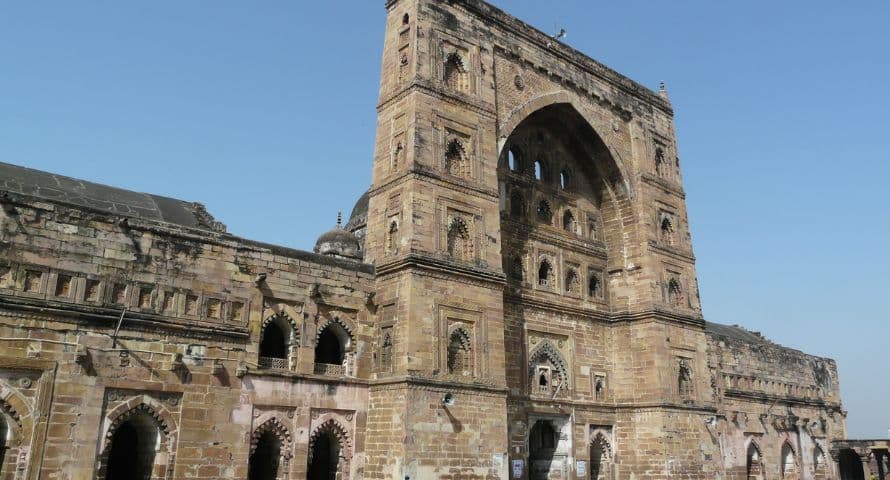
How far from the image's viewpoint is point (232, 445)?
13367 millimetres

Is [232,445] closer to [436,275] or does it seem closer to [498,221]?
[436,275]

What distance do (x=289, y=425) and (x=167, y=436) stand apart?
2295mm

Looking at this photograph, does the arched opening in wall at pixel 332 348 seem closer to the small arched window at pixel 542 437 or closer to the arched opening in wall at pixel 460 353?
the arched opening in wall at pixel 460 353

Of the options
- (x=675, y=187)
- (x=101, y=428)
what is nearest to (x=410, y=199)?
(x=101, y=428)

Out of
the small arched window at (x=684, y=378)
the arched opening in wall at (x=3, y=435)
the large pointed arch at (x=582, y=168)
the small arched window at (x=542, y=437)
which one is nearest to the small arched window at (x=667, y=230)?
the large pointed arch at (x=582, y=168)

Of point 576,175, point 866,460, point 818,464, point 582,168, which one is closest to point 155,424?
point 576,175

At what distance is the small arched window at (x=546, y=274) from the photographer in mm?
19609

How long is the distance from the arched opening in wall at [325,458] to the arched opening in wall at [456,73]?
28.2 feet

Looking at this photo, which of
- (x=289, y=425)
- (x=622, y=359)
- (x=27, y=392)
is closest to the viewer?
(x=27, y=392)

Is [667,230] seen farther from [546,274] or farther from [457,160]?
[457,160]

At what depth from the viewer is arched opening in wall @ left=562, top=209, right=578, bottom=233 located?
21.0 metres

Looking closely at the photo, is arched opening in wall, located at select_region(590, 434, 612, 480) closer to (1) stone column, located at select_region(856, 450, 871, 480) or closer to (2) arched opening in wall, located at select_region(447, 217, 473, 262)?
(2) arched opening in wall, located at select_region(447, 217, 473, 262)

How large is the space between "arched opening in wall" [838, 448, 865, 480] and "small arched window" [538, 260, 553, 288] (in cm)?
2219

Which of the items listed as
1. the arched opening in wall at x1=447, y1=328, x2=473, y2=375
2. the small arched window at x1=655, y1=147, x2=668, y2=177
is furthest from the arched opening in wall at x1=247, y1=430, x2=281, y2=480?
the small arched window at x1=655, y1=147, x2=668, y2=177
